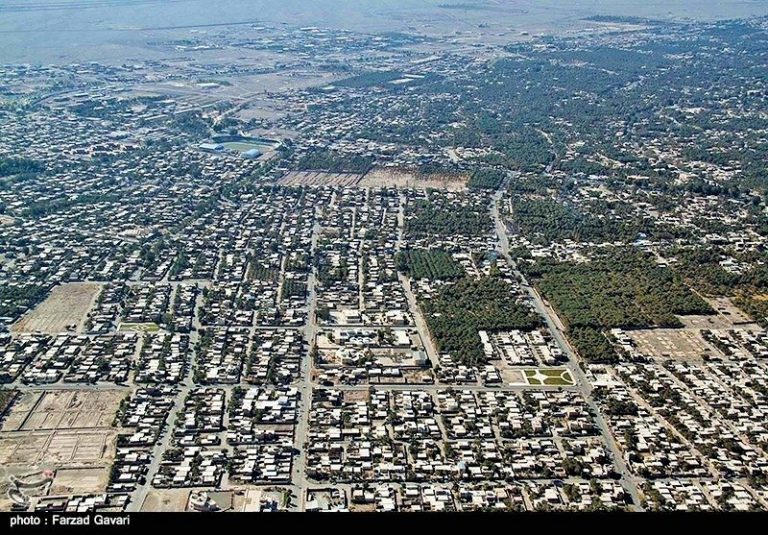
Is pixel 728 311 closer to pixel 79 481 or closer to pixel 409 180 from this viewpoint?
pixel 409 180

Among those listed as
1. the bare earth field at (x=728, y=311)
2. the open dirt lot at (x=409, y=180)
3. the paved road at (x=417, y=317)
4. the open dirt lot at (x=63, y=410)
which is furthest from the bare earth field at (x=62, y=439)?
the open dirt lot at (x=409, y=180)

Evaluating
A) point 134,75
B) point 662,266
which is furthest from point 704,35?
point 662,266

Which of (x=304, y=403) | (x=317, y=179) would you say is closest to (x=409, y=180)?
(x=317, y=179)

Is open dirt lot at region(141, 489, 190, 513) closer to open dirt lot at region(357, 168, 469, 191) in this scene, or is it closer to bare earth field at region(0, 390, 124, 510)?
bare earth field at region(0, 390, 124, 510)

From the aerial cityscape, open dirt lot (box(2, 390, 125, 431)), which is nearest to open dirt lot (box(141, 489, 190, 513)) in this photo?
the aerial cityscape

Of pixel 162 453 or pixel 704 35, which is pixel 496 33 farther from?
pixel 162 453

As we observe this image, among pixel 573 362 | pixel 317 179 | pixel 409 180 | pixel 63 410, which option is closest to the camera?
pixel 63 410
